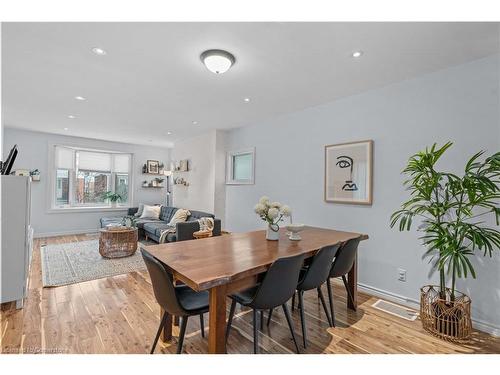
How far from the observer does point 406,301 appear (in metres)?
2.68

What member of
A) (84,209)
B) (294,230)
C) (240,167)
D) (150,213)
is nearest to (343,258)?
(294,230)

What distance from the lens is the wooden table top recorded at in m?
1.43

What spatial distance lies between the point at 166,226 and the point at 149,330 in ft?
10.2

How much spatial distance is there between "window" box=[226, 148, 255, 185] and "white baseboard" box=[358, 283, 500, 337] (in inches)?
101

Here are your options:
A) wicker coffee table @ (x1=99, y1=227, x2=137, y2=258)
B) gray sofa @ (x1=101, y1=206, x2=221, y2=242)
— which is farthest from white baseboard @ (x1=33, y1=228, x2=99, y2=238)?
wicker coffee table @ (x1=99, y1=227, x2=137, y2=258)

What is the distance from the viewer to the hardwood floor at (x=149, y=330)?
1.94 metres

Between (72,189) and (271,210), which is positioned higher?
(72,189)

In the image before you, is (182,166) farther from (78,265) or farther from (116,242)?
(78,265)

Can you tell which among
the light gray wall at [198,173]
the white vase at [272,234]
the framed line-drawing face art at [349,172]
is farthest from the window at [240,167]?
the white vase at [272,234]

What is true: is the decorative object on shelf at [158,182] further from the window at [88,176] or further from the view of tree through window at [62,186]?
the view of tree through window at [62,186]

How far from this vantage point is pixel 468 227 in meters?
1.98

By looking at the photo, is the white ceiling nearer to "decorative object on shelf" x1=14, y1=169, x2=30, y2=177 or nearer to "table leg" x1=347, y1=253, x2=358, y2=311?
"decorative object on shelf" x1=14, y1=169, x2=30, y2=177

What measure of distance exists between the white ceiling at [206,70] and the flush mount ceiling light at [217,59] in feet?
0.18
